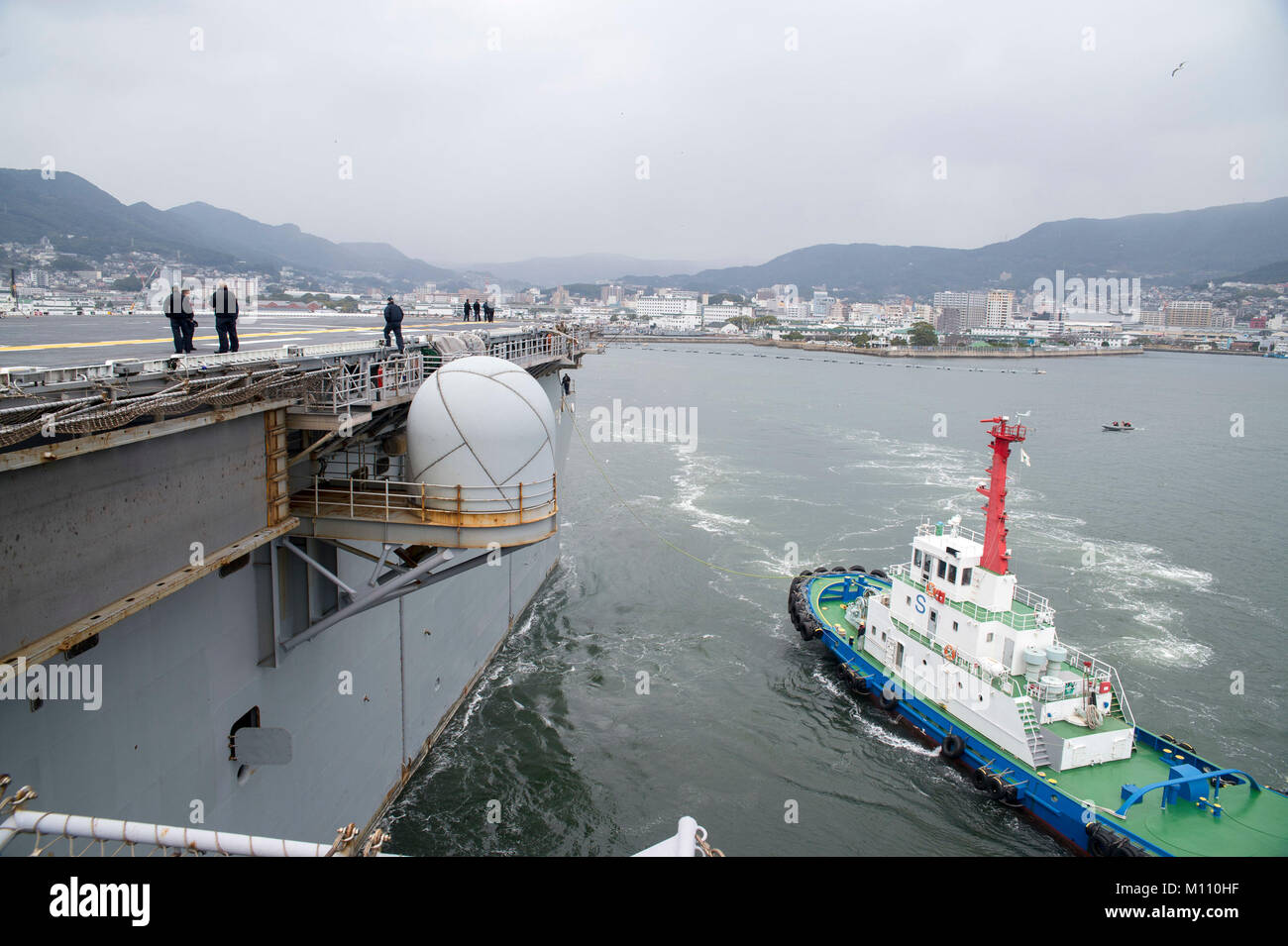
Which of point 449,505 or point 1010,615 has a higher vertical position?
point 449,505

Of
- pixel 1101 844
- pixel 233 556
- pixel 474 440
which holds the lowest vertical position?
pixel 1101 844

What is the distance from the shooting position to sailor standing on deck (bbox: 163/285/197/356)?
32.0 feet

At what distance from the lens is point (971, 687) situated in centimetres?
1772

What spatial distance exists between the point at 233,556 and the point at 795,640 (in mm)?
18972

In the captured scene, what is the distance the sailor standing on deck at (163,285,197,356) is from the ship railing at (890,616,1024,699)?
1719 centimetres

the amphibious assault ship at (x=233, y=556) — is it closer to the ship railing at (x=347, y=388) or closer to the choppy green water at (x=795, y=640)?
the ship railing at (x=347, y=388)

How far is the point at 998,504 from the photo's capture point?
1803 centimetres

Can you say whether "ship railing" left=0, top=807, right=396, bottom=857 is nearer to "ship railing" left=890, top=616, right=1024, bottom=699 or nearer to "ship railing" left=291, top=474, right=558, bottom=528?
"ship railing" left=291, top=474, right=558, bottom=528

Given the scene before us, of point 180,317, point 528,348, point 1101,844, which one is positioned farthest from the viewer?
point 528,348

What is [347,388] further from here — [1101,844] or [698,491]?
[698,491]

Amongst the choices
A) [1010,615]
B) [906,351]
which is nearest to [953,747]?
[1010,615]

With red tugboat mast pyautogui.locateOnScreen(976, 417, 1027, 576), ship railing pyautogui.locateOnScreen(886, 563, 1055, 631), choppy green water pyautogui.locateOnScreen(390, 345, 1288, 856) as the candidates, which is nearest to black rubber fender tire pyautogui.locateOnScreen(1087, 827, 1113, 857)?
choppy green water pyautogui.locateOnScreen(390, 345, 1288, 856)
